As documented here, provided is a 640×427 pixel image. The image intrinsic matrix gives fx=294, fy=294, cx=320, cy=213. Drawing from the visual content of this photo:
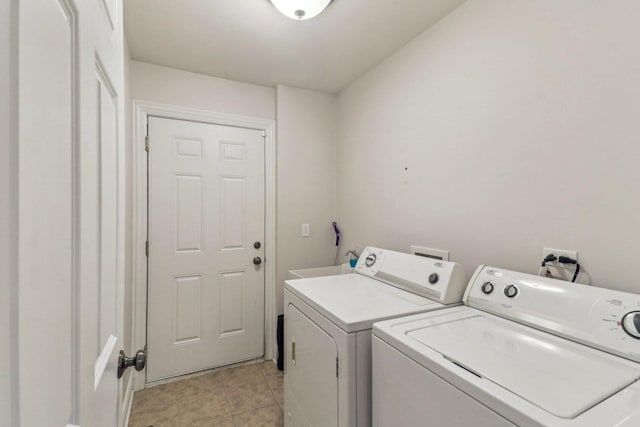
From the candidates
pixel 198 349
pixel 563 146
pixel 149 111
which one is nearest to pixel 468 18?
pixel 563 146

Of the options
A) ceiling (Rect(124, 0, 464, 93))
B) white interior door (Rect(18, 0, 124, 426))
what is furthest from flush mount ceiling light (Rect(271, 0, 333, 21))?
white interior door (Rect(18, 0, 124, 426))

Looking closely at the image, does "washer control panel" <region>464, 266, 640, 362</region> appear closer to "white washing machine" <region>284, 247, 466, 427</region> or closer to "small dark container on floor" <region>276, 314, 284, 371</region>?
"white washing machine" <region>284, 247, 466, 427</region>

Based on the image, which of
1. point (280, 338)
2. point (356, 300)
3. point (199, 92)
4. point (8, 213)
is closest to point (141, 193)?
point (199, 92)

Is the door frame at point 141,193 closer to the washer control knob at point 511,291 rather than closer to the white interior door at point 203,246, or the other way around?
the white interior door at point 203,246

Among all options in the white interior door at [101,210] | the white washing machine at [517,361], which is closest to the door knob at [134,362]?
the white interior door at [101,210]

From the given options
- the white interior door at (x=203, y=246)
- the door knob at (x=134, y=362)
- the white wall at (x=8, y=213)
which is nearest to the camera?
the white wall at (x=8, y=213)

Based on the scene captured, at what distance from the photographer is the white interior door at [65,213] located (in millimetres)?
312

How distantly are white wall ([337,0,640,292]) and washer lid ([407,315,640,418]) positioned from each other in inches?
14.6

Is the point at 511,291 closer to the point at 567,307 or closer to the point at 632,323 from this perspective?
the point at 567,307

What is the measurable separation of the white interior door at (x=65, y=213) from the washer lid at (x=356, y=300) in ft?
2.58

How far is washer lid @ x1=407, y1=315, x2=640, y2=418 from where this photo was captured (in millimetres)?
699

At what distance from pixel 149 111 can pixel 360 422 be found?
2422mm

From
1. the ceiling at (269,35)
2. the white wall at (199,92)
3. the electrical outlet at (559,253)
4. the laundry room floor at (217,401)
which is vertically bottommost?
the laundry room floor at (217,401)

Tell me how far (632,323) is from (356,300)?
93cm
